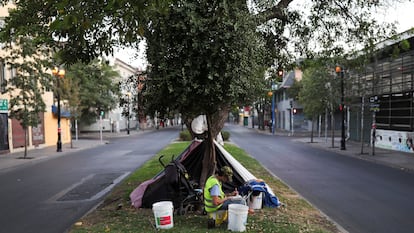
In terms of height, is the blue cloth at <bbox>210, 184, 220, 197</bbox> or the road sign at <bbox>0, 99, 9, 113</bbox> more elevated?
the road sign at <bbox>0, 99, 9, 113</bbox>

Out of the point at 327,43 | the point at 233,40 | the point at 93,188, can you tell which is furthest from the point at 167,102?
the point at 327,43

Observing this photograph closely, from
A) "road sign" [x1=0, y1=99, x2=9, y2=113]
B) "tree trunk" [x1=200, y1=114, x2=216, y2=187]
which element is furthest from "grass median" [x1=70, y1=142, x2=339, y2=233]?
"road sign" [x1=0, y1=99, x2=9, y2=113]

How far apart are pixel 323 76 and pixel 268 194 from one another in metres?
18.1

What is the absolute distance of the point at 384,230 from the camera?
702 centimetres

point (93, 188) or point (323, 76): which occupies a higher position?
point (323, 76)

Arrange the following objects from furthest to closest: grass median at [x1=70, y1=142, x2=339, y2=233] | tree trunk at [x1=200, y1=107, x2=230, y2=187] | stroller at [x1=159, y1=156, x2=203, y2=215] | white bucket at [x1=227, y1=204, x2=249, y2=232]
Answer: tree trunk at [x1=200, y1=107, x2=230, y2=187] < stroller at [x1=159, y1=156, x2=203, y2=215] < grass median at [x1=70, y1=142, x2=339, y2=233] < white bucket at [x1=227, y1=204, x2=249, y2=232]

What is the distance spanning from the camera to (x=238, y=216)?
6027 millimetres

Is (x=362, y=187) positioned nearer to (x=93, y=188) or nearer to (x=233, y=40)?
(x=233, y=40)

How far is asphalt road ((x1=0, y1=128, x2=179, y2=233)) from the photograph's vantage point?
313 inches

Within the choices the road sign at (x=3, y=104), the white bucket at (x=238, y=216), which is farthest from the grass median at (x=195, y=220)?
the road sign at (x=3, y=104)

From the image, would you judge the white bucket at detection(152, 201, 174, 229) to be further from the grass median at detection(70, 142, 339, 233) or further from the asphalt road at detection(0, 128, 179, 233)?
the asphalt road at detection(0, 128, 179, 233)

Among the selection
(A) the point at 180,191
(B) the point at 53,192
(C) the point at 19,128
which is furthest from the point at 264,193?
(C) the point at 19,128

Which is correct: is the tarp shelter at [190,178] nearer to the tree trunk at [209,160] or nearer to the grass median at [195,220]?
the grass median at [195,220]

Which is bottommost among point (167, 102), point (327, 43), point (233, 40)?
point (167, 102)
